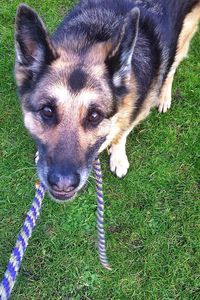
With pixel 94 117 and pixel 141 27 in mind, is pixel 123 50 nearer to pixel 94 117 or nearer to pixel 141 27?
pixel 94 117

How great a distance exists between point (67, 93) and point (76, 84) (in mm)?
97

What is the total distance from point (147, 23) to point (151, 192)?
1.65m

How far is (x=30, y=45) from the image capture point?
2.98 m

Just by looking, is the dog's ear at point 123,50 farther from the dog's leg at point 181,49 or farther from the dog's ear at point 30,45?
the dog's leg at point 181,49

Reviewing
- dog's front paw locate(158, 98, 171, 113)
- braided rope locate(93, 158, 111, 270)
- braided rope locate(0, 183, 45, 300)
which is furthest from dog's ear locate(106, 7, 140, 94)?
dog's front paw locate(158, 98, 171, 113)

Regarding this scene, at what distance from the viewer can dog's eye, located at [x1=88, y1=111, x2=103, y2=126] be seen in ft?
9.67

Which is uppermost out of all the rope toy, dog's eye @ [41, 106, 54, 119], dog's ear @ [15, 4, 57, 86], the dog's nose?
dog's ear @ [15, 4, 57, 86]

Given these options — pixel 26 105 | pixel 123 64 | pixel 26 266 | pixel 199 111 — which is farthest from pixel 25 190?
pixel 199 111

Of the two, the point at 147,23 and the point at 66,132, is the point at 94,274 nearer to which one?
the point at 66,132

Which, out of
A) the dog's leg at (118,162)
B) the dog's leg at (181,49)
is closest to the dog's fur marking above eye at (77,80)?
the dog's leg at (118,162)

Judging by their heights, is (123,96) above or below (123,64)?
below

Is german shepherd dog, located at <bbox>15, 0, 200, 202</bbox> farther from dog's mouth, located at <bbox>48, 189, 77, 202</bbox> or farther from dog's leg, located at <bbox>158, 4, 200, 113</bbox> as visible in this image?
dog's leg, located at <bbox>158, 4, 200, 113</bbox>

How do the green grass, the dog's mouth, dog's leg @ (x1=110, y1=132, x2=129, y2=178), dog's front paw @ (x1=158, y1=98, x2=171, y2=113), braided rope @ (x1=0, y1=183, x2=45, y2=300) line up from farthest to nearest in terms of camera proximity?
dog's front paw @ (x1=158, y1=98, x2=171, y2=113) → dog's leg @ (x1=110, y1=132, x2=129, y2=178) → the green grass → the dog's mouth → braided rope @ (x1=0, y1=183, x2=45, y2=300)

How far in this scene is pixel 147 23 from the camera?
147 inches
